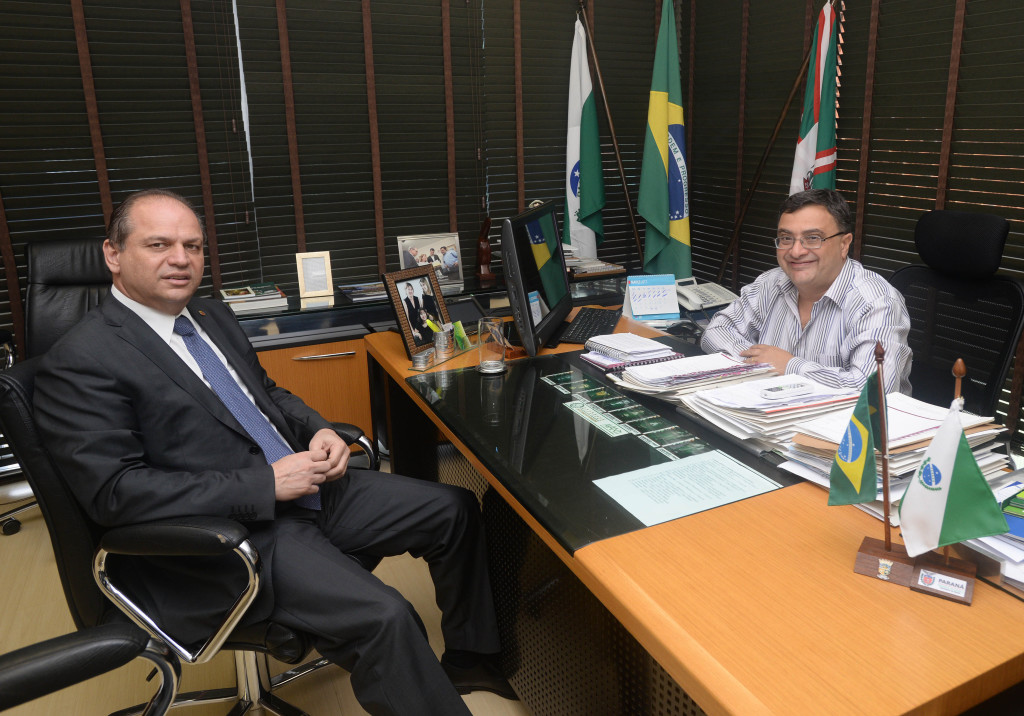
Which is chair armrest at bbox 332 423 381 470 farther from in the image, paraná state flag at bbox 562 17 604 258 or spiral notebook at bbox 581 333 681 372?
paraná state flag at bbox 562 17 604 258

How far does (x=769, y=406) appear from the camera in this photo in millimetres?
1625

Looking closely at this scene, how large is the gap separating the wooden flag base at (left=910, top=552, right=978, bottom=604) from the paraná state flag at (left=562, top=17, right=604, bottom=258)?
3.09 m

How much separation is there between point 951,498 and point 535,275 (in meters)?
1.51

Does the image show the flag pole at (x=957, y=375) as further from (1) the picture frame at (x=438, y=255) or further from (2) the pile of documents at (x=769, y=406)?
(1) the picture frame at (x=438, y=255)

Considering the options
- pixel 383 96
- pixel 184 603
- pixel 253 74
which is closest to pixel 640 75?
pixel 383 96

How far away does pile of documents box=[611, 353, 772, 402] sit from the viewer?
1.89 metres

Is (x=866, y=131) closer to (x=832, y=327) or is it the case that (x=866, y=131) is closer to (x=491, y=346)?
(x=832, y=327)

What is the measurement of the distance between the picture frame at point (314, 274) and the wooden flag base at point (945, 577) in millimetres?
2690

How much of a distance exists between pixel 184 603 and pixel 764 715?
1170 millimetres

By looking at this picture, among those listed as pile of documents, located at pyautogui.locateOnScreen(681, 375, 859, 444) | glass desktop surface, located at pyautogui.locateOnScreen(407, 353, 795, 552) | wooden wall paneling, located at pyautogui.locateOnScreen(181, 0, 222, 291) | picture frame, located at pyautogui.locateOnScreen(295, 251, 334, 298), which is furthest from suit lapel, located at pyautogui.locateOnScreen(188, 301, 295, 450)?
wooden wall paneling, located at pyautogui.locateOnScreen(181, 0, 222, 291)

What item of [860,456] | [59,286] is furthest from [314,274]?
[860,456]

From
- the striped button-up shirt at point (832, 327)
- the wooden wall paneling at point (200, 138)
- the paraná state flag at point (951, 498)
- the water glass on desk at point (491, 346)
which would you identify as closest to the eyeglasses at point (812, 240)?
the striped button-up shirt at point (832, 327)

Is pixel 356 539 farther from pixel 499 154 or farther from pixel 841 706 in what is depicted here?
pixel 499 154

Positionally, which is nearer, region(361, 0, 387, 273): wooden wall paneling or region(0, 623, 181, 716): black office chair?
region(0, 623, 181, 716): black office chair
